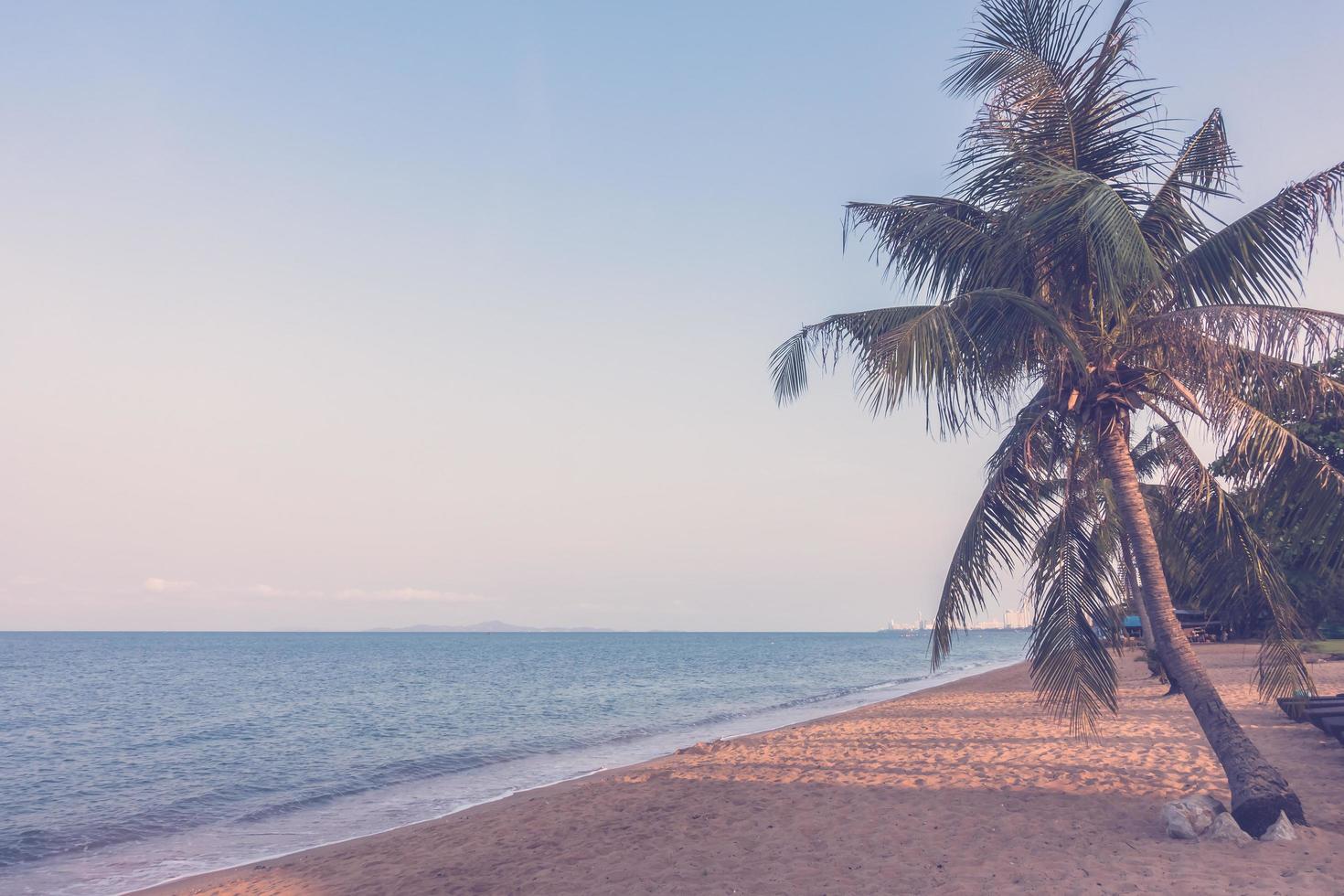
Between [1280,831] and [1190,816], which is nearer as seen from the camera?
[1280,831]

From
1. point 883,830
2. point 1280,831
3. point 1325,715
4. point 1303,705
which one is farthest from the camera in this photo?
point 1303,705

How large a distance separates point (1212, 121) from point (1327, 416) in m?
3.13

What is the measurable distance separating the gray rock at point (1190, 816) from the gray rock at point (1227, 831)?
44 millimetres

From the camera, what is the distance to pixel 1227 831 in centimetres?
673

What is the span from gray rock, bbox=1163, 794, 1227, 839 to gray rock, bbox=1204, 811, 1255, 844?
4cm

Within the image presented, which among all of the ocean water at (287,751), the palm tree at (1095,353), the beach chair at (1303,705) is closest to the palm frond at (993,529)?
the palm tree at (1095,353)

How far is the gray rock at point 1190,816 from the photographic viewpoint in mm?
6863

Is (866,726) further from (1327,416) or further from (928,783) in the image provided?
(1327,416)

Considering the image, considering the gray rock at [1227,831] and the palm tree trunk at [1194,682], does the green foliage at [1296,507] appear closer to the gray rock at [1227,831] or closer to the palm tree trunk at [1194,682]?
the palm tree trunk at [1194,682]

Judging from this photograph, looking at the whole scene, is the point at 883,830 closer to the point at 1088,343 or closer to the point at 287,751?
the point at 1088,343

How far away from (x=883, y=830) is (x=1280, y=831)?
3.46 m

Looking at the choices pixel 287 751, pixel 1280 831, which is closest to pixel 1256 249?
pixel 1280 831

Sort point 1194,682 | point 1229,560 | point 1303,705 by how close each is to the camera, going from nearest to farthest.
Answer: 1. point 1194,682
2. point 1229,560
3. point 1303,705

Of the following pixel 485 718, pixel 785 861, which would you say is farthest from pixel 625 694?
pixel 785 861
